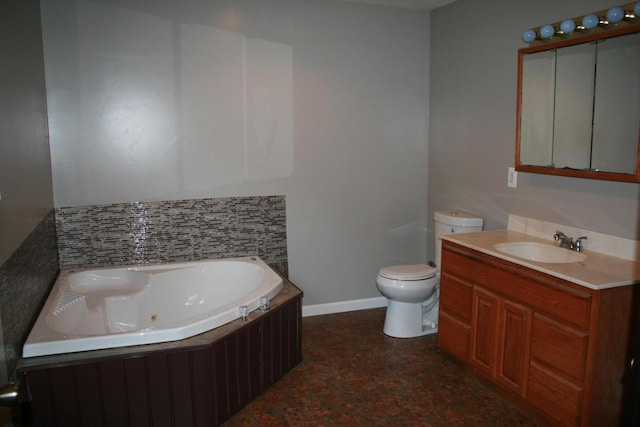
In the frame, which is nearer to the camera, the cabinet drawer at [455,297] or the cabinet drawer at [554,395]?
the cabinet drawer at [554,395]

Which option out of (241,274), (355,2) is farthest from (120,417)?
(355,2)

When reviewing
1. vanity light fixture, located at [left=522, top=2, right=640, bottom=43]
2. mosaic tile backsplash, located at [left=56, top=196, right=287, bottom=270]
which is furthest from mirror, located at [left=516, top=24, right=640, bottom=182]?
mosaic tile backsplash, located at [left=56, top=196, right=287, bottom=270]

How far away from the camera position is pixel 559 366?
2527mm

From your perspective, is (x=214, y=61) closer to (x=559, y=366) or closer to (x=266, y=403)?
(x=266, y=403)

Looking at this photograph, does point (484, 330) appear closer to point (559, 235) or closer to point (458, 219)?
point (559, 235)

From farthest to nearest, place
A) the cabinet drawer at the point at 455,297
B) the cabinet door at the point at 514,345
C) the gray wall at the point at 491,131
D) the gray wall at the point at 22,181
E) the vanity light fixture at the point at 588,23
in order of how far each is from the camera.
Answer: the cabinet drawer at the point at 455,297 < the gray wall at the point at 491,131 < the cabinet door at the point at 514,345 < the vanity light fixture at the point at 588,23 < the gray wall at the point at 22,181

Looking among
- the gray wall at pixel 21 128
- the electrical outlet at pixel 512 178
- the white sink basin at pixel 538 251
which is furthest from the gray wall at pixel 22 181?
Result: the electrical outlet at pixel 512 178

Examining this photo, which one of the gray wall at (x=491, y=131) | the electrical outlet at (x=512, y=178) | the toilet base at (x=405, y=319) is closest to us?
the gray wall at (x=491, y=131)

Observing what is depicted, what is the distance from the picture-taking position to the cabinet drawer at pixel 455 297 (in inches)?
127

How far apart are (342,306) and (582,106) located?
2.41 metres

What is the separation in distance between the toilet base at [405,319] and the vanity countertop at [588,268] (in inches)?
33.2

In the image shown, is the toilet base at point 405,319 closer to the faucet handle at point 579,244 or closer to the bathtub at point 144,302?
the bathtub at point 144,302

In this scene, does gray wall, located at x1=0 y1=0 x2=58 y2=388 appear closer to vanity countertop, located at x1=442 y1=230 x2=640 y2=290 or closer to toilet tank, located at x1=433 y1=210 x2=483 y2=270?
vanity countertop, located at x1=442 y1=230 x2=640 y2=290

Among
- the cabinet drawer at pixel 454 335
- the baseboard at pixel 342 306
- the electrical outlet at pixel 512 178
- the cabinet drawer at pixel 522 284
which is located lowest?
A: the baseboard at pixel 342 306
